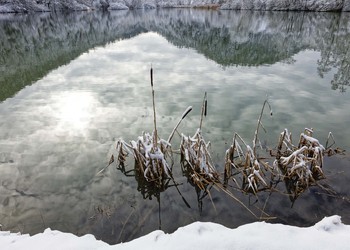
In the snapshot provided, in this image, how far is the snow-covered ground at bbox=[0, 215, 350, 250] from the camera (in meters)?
3.84

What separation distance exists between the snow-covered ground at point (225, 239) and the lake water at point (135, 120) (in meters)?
1.42

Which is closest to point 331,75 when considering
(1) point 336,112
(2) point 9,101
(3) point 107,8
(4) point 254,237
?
(1) point 336,112

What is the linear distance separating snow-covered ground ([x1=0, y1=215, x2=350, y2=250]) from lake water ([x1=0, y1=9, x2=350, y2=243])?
4.64 ft

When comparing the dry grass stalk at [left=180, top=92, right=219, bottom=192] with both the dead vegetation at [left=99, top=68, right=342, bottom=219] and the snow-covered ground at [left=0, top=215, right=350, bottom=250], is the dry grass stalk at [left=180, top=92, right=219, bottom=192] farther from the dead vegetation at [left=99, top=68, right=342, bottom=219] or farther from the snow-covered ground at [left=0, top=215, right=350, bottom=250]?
the snow-covered ground at [left=0, top=215, right=350, bottom=250]

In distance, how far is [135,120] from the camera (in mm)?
11703

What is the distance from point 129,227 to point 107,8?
139 meters

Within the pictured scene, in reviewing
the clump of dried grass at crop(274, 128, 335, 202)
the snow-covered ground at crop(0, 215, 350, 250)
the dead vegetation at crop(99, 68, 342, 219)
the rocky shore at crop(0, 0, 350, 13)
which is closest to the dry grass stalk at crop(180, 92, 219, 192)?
the dead vegetation at crop(99, 68, 342, 219)

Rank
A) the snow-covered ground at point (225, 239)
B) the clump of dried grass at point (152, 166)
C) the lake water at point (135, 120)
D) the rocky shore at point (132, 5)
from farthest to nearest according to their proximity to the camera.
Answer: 1. the rocky shore at point (132, 5)
2. the clump of dried grass at point (152, 166)
3. the lake water at point (135, 120)
4. the snow-covered ground at point (225, 239)

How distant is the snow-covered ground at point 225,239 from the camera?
384 cm

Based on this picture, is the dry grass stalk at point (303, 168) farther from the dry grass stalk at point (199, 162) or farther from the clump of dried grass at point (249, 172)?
the dry grass stalk at point (199, 162)

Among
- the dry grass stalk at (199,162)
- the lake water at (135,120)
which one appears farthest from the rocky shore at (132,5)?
the dry grass stalk at (199,162)

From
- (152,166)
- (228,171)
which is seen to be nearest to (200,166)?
(228,171)

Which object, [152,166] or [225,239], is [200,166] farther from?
[225,239]

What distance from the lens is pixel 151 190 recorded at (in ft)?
24.0
